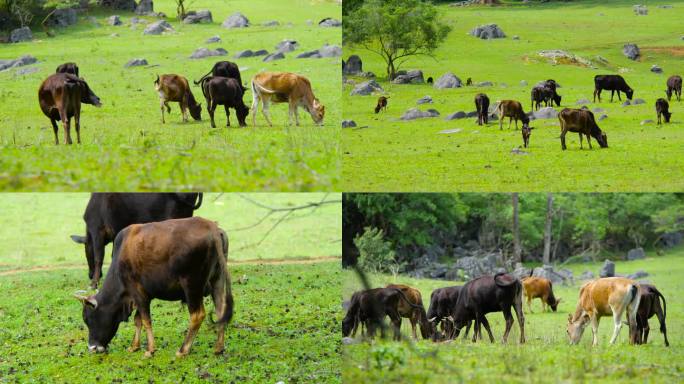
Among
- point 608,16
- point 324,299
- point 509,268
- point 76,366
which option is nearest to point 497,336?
point 324,299

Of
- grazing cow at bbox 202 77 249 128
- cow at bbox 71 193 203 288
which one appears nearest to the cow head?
cow at bbox 71 193 203 288

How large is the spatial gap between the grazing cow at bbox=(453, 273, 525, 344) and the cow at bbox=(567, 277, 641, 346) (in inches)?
47.8

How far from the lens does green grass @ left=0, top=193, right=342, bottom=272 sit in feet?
86.9

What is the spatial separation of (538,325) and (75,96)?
1031cm

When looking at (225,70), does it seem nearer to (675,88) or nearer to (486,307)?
(486,307)

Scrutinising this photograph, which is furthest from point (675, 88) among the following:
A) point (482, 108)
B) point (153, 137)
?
point (153, 137)

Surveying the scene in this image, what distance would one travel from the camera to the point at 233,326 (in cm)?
1697

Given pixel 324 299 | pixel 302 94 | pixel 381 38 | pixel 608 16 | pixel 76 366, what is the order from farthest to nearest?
pixel 608 16
pixel 381 38
pixel 302 94
pixel 324 299
pixel 76 366

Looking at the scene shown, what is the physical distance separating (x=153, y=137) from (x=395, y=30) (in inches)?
672

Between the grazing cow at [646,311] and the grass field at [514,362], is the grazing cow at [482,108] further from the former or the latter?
the grass field at [514,362]

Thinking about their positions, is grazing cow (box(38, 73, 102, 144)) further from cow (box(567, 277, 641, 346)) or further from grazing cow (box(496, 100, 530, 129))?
grazing cow (box(496, 100, 530, 129))

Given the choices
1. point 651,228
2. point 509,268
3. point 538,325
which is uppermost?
point 538,325

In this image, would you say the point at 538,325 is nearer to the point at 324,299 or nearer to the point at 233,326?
the point at 324,299

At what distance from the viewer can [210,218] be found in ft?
105
